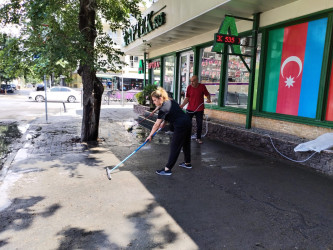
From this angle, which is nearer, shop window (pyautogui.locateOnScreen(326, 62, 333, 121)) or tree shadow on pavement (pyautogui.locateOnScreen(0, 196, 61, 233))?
tree shadow on pavement (pyautogui.locateOnScreen(0, 196, 61, 233))

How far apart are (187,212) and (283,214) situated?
4.11 ft

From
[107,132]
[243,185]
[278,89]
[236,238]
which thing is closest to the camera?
[236,238]

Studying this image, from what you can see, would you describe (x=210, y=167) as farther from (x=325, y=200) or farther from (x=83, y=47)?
(x=83, y=47)

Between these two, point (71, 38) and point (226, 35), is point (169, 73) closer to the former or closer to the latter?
point (226, 35)

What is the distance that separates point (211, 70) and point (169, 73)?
4126mm

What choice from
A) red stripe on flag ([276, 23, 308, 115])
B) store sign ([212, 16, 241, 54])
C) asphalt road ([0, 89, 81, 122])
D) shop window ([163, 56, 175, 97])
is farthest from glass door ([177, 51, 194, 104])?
asphalt road ([0, 89, 81, 122])

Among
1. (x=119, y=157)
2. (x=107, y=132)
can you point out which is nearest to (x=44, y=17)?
(x=119, y=157)

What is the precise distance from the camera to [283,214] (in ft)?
11.5

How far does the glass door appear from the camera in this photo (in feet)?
37.3

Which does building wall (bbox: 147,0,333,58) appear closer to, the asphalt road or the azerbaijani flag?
the azerbaijani flag

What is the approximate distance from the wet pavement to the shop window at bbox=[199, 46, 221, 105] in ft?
12.6

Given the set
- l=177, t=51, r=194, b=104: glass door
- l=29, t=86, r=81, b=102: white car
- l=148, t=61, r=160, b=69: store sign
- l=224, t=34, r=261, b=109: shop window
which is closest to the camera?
l=224, t=34, r=261, b=109: shop window

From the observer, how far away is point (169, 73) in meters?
13.7

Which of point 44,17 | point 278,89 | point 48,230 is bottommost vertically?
point 48,230
